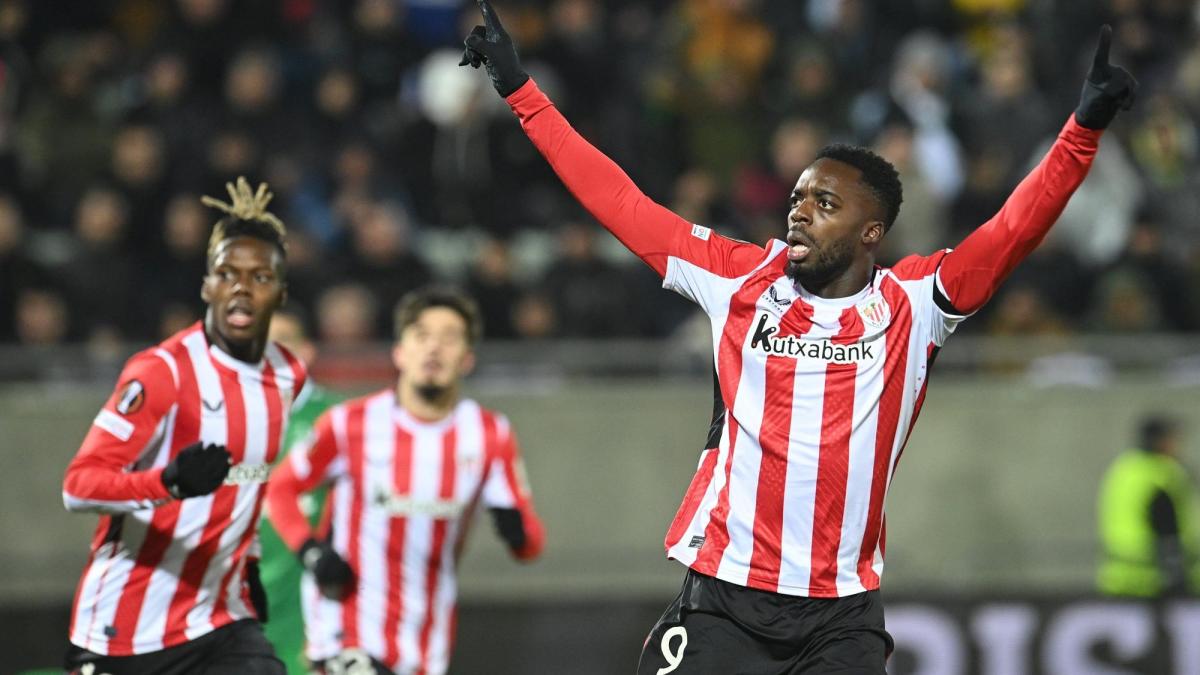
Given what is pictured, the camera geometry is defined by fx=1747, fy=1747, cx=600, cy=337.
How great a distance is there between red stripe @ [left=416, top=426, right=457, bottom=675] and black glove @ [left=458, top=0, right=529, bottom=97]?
90.3 inches

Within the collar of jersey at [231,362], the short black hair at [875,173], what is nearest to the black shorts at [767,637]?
the short black hair at [875,173]

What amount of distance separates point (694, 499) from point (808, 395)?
1.49 feet

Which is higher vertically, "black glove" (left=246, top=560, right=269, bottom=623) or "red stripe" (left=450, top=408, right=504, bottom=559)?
"red stripe" (left=450, top=408, right=504, bottom=559)

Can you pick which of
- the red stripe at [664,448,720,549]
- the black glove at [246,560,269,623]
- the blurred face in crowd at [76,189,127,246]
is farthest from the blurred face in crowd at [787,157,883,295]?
the blurred face in crowd at [76,189,127,246]

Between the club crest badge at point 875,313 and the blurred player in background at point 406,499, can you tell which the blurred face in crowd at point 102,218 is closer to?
the blurred player in background at point 406,499

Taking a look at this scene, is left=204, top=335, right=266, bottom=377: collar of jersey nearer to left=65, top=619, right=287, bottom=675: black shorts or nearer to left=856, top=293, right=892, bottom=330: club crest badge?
left=65, top=619, right=287, bottom=675: black shorts

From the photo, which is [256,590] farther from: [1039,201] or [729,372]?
[1039,201]

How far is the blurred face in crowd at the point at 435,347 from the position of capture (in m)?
6.89

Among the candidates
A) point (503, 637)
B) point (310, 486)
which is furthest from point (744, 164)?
point (310, 486)

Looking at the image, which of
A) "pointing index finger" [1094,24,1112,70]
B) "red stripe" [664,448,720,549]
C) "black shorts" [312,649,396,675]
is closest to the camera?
"pointing index finger" [1094,24,1112,70]

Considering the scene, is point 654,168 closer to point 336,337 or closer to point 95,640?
point 336,337

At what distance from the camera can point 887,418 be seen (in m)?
4.94

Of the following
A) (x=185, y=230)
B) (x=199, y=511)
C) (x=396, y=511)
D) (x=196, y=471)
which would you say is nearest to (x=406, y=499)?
(x=396, y=511)

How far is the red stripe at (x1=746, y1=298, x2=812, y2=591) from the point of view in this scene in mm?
4867
